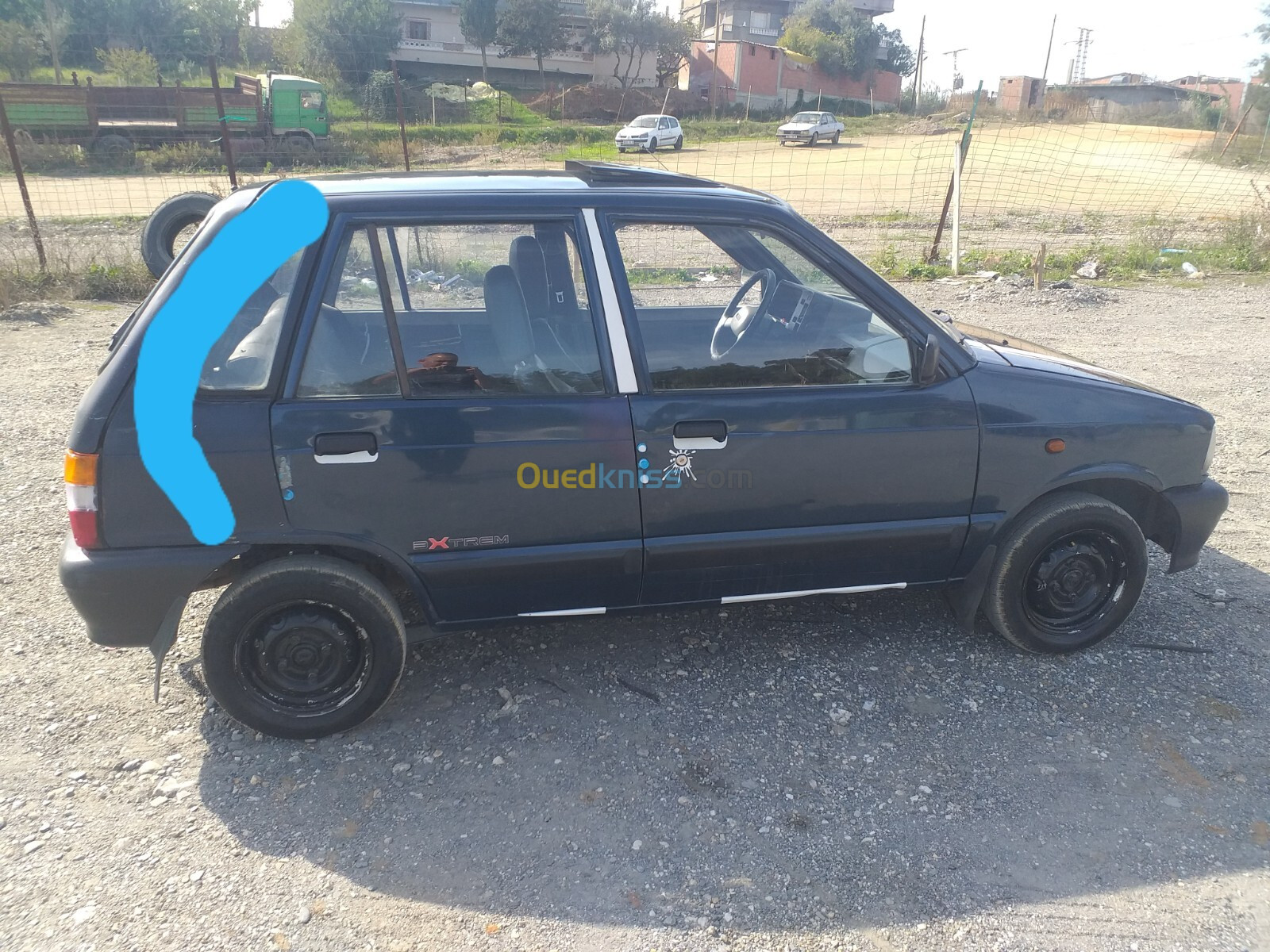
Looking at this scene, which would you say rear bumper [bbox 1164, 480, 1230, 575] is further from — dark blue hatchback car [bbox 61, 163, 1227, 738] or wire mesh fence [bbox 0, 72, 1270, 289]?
wire mesh fence [bbox 0, 72, 1270, 289]

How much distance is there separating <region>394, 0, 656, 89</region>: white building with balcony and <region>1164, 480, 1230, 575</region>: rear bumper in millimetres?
56578

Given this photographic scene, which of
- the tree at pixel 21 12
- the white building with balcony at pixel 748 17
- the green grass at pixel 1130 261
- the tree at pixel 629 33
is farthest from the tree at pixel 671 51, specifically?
the green grass at pixel 1130 261

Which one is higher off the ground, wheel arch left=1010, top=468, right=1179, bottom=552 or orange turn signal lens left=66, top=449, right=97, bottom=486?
orange turn signal lens left=66, top=449, right=97, bottom=486

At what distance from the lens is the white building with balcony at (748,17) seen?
7000 cm

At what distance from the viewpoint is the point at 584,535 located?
10.6ft

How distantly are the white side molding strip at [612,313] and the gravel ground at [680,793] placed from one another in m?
1.25

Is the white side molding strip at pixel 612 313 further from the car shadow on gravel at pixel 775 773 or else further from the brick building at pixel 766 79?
the brick building at pixel 766 79

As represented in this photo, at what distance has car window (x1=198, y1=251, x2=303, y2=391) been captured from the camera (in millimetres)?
2908

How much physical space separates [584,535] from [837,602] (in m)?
1.51

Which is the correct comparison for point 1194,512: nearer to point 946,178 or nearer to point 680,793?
point 680,793

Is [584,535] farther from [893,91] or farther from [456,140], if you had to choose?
[893,91]

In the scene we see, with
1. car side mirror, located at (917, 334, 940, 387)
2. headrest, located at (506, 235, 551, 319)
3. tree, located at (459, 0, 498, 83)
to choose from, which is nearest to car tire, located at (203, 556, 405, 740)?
headrest, located at (506, 235, 551, 319)

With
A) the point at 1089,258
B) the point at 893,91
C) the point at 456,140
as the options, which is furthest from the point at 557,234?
the point at 893,91

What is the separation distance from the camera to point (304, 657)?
314 cm
